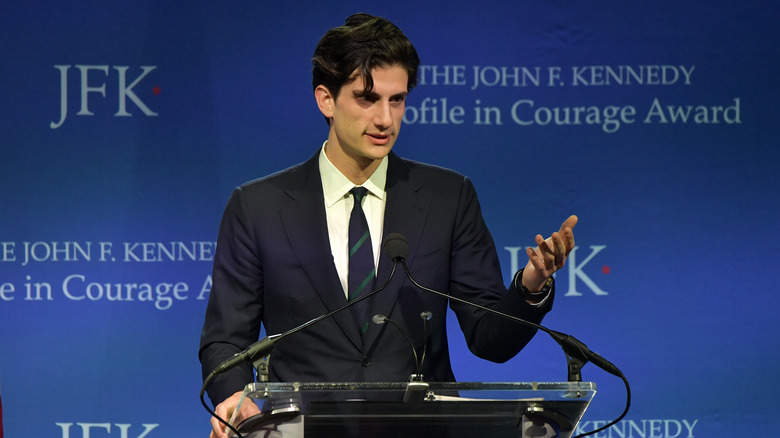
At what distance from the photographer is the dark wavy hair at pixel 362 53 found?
2.58 meters

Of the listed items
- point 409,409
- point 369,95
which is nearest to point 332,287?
point 369,95

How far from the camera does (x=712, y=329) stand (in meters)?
3.79

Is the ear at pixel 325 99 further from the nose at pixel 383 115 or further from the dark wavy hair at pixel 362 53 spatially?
the nose at pixel 383 115

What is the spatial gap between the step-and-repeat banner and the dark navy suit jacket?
107 centimetres

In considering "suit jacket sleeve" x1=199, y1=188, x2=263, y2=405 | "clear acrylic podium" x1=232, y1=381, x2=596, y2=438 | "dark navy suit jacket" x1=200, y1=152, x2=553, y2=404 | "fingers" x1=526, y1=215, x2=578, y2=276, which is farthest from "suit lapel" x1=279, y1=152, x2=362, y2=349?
"clear acrylic podium" x1=232, y1=381, x2=596, y2=438

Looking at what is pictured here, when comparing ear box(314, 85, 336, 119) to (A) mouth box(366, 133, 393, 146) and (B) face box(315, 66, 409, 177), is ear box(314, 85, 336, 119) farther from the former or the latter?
(A) mouth box(366, 133, 393, 146)

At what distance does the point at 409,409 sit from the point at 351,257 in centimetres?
82

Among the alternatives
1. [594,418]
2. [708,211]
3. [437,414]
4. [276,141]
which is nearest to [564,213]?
[708,211]

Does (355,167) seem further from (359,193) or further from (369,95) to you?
(369,95)

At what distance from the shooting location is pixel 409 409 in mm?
1851

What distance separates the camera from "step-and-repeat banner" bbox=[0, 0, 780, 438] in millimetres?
3723

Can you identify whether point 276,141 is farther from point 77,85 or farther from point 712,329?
point 712,329

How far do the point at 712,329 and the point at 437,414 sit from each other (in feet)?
7.29

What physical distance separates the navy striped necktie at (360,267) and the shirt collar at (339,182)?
A: 9 centimetres
